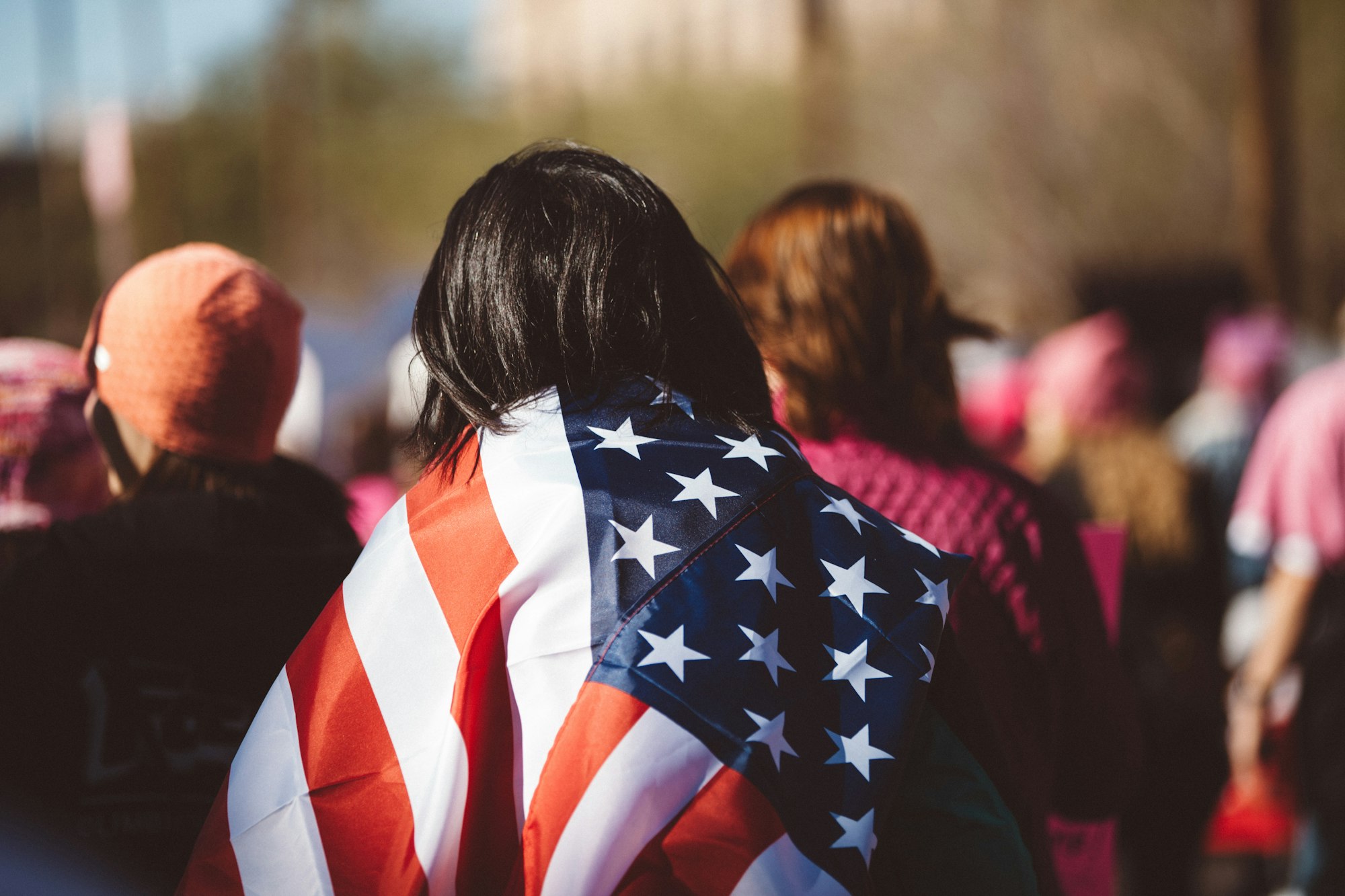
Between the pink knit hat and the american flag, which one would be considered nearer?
the american flag

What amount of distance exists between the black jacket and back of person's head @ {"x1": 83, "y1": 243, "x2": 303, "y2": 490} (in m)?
0.13

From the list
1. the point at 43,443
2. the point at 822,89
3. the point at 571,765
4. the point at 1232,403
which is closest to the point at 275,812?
the point at 571,765

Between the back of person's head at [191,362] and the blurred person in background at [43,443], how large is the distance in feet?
0.67

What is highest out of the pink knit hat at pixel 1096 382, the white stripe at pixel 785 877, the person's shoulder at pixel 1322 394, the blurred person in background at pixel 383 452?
the white stripe at pixel 785 877

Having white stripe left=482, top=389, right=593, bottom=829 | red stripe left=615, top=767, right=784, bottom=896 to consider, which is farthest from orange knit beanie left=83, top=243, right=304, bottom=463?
red stripe left=615, top=767, right=784, bottom=896

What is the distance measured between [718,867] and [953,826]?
307 mm

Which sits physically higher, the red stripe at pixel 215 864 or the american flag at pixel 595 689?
Answer: the american flag at pixel 595 689

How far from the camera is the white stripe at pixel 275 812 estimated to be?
1178mm

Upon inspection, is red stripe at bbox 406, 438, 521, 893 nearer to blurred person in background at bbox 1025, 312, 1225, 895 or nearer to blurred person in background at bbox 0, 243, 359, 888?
blurred person in background at bbox 0, 243, 359, 888

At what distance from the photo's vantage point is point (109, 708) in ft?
5.00

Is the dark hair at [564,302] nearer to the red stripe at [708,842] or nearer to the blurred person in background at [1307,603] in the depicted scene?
the red stripe at [708,842]

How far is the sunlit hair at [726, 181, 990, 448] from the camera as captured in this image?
1.81m

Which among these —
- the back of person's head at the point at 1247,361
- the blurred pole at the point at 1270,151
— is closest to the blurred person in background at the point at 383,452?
the back of person's head at the point at 1247,361

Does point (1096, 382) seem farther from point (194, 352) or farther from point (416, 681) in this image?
point (416, 681)
